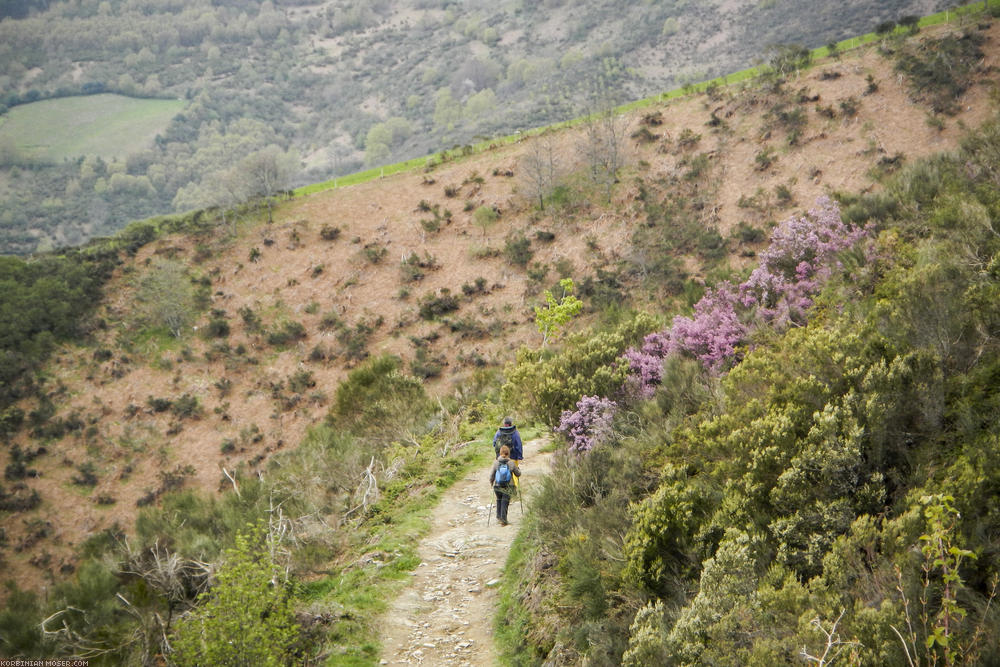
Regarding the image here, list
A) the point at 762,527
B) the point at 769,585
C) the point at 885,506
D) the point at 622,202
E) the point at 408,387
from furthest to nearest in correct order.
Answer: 1. the point at 622,202
2. the point at 408,387
3. the point at 762,527
4. the point at 885,506
5. the point at 769,585

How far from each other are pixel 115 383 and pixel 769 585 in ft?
127

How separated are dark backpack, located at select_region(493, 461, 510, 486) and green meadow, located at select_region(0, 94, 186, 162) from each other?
176 m

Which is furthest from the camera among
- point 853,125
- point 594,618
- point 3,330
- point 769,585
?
point 3,330

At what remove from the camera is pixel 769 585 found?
4.48 meters

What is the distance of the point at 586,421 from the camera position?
945 cm

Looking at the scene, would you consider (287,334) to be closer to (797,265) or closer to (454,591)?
(454,591)

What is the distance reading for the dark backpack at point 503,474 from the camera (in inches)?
385

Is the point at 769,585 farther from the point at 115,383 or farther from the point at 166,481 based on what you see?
the point at 115,383

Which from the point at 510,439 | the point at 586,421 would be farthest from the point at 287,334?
the point at 586,421

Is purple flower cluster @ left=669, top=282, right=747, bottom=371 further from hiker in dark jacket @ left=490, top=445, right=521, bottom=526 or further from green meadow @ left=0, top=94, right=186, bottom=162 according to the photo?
green meadow @ left=0, top=94, right=186, bottom=162

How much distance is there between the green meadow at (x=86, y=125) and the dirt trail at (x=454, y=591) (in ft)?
575

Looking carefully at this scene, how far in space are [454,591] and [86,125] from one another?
203336mm

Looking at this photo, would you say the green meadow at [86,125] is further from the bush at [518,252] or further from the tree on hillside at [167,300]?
the bush at [518,252]

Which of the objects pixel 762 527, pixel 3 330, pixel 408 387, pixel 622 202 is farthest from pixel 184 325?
pixel 762 527
